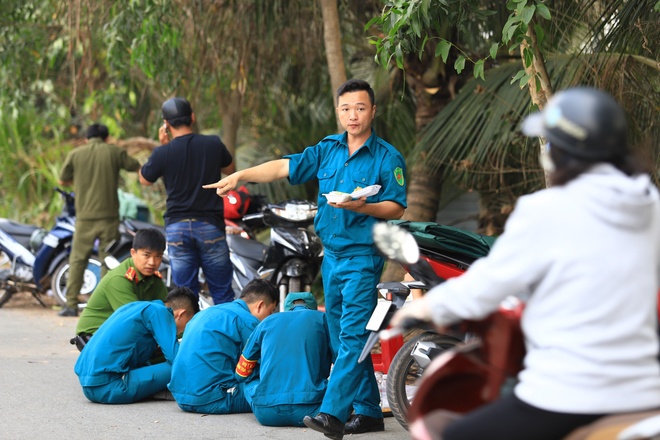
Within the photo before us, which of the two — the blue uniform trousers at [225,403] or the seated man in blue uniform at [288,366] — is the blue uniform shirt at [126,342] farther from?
the seated man in blue uniform at [288,366]

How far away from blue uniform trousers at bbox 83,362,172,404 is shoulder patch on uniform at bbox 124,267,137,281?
2.68ft

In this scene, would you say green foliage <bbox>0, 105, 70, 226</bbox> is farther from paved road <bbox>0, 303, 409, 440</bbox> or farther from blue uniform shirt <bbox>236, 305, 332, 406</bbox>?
blue uniform shirt <bbox>236, 305, 332, 406</bbox>

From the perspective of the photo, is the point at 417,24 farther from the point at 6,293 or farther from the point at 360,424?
the point at 6,293

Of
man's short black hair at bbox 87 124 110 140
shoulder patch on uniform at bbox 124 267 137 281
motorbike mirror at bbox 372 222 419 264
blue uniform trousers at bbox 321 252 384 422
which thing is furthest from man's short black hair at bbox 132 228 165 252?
motorbike mirror at bbox 372 222 419 264

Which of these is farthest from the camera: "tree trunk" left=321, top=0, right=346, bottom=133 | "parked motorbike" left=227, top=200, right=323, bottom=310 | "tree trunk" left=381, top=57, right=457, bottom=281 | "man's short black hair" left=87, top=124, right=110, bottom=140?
"man's short black hair" left=87, top=124, right=110, bottom=140

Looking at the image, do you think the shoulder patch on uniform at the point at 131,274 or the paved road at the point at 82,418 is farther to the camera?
the shoulder patch on uniform at the point at 131,274

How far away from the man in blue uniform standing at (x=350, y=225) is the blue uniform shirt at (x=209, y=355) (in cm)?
83

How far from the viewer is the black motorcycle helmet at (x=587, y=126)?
8.62 ft

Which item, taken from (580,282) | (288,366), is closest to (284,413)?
(288,366)

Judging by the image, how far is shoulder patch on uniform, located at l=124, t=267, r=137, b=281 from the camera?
275 inches

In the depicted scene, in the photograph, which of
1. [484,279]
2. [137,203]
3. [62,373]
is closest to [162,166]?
[62,373]

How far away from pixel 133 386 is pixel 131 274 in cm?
98

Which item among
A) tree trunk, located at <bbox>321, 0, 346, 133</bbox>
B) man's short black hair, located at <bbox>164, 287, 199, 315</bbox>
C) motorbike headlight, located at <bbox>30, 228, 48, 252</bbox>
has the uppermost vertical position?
tree trunk, located at <bbox>321, 0, 346, 133</bbox>

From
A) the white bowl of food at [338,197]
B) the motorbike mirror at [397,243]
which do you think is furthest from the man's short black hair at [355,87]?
the motorbike mirror at [397,243]
